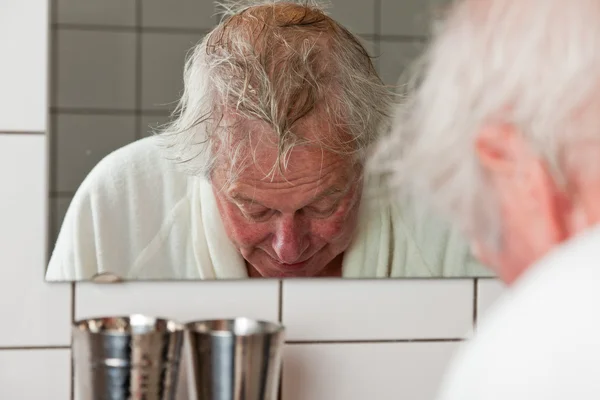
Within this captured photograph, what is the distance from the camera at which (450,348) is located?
1188 millimetres

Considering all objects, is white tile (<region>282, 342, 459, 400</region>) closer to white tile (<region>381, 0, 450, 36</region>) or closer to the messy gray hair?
the messy gray hair

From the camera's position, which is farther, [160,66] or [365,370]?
[365,370]

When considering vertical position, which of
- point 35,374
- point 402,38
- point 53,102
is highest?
point 402,38

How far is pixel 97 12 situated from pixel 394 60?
0.38m

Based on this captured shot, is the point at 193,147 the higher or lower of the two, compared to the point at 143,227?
higher

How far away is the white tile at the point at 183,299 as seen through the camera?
1.09 metres

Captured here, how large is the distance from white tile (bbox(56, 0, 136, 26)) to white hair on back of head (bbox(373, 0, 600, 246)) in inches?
17.0

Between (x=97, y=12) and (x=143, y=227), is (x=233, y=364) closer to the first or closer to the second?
(x=143, y=227)

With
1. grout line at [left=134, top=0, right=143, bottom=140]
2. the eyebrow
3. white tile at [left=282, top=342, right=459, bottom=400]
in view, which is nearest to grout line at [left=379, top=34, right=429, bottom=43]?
the eyebrow

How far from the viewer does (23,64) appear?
1.06 meters

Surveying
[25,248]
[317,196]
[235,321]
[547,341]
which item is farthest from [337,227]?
[547,341]

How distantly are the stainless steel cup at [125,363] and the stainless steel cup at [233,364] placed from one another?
0.09ft

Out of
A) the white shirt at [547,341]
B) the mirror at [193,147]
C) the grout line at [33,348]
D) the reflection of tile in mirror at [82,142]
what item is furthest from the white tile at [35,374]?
the white shirt at [547,341]

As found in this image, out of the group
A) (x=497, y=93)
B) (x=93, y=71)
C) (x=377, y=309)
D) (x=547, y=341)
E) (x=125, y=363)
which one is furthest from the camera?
(x=377, y=309)
